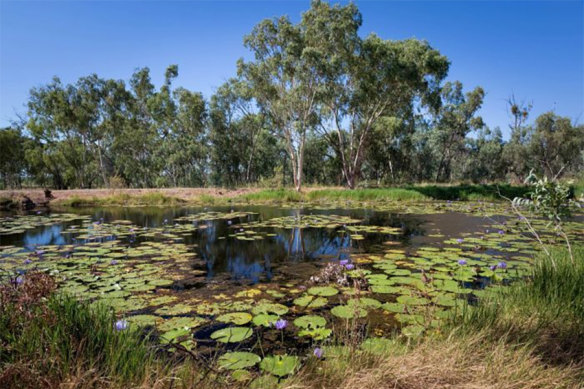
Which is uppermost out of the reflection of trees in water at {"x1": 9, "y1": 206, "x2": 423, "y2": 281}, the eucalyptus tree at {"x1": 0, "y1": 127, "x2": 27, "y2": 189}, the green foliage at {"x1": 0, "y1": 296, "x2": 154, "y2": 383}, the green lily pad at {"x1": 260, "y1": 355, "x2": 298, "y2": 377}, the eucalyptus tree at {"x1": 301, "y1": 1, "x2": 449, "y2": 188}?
the eucalyptus tree at {"x1": 301, "y1": 1, "x2": 449, "y2": 188}

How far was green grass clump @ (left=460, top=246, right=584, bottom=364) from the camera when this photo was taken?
219 cm

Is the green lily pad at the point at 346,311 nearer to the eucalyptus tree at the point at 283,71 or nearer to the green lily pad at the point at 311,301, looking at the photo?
the green lily pad at the point at 311,301

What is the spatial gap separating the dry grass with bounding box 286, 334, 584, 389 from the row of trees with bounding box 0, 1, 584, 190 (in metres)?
18.2

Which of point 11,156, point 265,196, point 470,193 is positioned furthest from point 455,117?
point 11,156

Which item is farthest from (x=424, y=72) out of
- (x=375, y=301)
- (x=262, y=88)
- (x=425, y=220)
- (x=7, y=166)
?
(x=7, y=166)

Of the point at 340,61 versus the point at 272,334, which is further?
the point at 340,61

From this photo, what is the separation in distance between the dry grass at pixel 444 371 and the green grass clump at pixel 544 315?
18 centimetres

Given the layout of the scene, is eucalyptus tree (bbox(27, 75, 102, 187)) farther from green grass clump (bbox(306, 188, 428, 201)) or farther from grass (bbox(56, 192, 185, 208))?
green grass clump (bbox(306, 188, 428, 201))

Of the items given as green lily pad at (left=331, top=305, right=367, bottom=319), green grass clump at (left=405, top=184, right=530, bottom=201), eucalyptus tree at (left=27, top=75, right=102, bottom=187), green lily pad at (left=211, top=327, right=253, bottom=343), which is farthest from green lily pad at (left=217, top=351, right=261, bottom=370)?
eucalyptus tree at (left=27, top=75, right=102, bottom=187)

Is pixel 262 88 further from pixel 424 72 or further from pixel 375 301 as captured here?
pixel 375 301

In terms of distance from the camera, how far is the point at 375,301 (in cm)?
343

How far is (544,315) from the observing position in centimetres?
253

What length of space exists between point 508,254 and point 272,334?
4730 millimetres

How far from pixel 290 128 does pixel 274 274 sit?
798 inches
